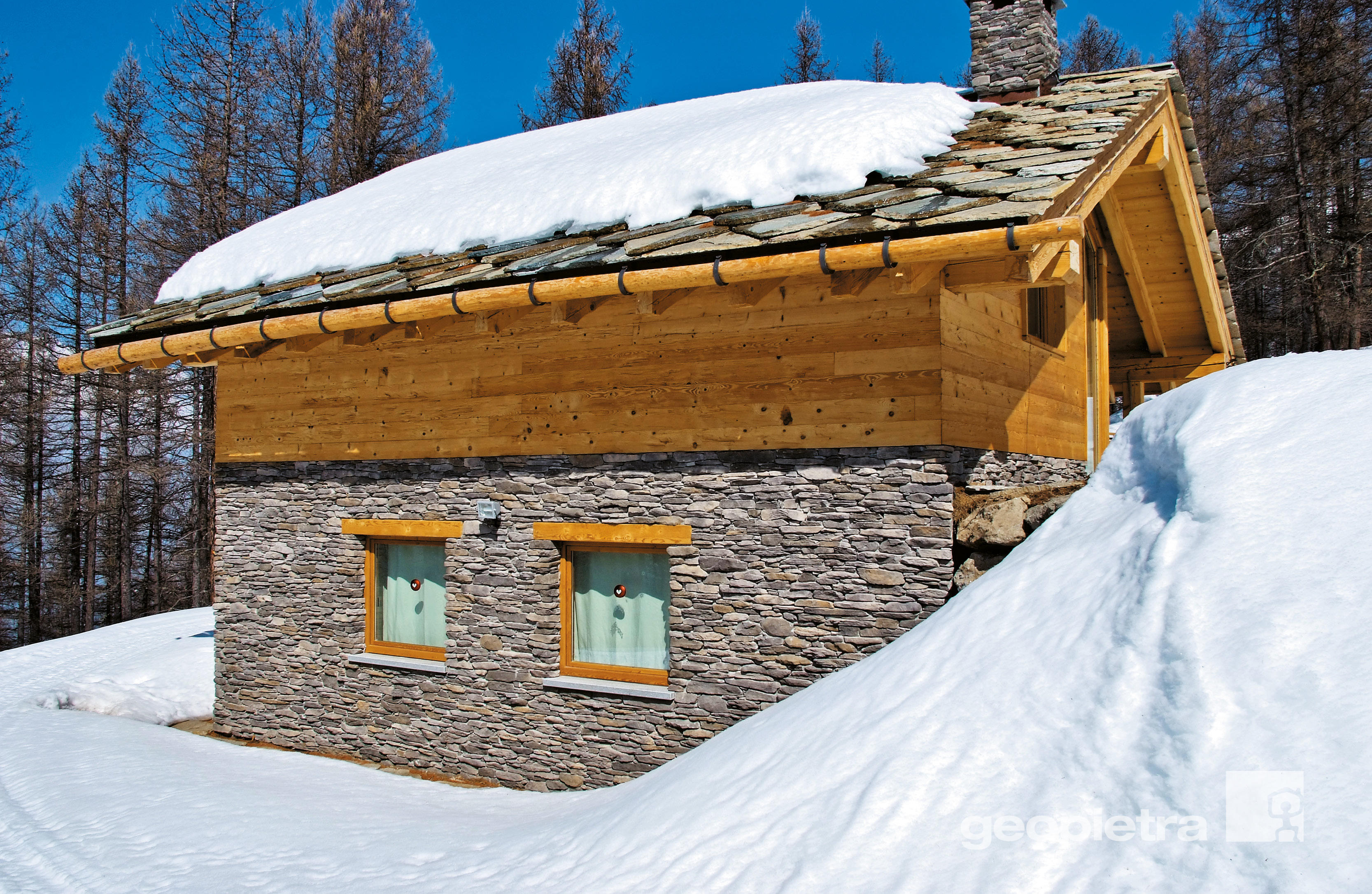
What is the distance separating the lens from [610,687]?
682 cm

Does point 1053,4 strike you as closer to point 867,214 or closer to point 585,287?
point 867,214

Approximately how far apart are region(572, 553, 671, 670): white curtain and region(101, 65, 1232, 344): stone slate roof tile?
94.3 inches

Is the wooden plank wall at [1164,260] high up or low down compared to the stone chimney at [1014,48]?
down

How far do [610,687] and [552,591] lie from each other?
0.96 meters

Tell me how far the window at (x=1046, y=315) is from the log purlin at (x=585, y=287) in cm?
287

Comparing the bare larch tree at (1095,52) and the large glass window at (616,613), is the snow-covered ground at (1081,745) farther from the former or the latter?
the bare larch tree at (1095,52)

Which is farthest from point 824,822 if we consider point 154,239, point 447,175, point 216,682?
point 154,239

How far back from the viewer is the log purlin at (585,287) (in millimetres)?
4930

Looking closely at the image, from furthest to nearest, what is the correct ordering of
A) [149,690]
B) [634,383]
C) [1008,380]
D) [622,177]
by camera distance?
1. [149,690]
2. [622,177]
3. [1008,380]
4. [634,383]

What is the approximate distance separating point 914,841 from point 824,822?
431 mm

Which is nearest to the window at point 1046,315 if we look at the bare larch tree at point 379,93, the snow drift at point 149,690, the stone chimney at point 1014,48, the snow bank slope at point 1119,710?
the stone chimney at point 1014,48

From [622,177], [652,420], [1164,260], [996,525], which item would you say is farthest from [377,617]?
[1164,260]

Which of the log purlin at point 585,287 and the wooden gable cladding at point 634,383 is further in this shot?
the wooden gable cladding at point 634,383

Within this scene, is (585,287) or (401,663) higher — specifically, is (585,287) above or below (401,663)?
above
